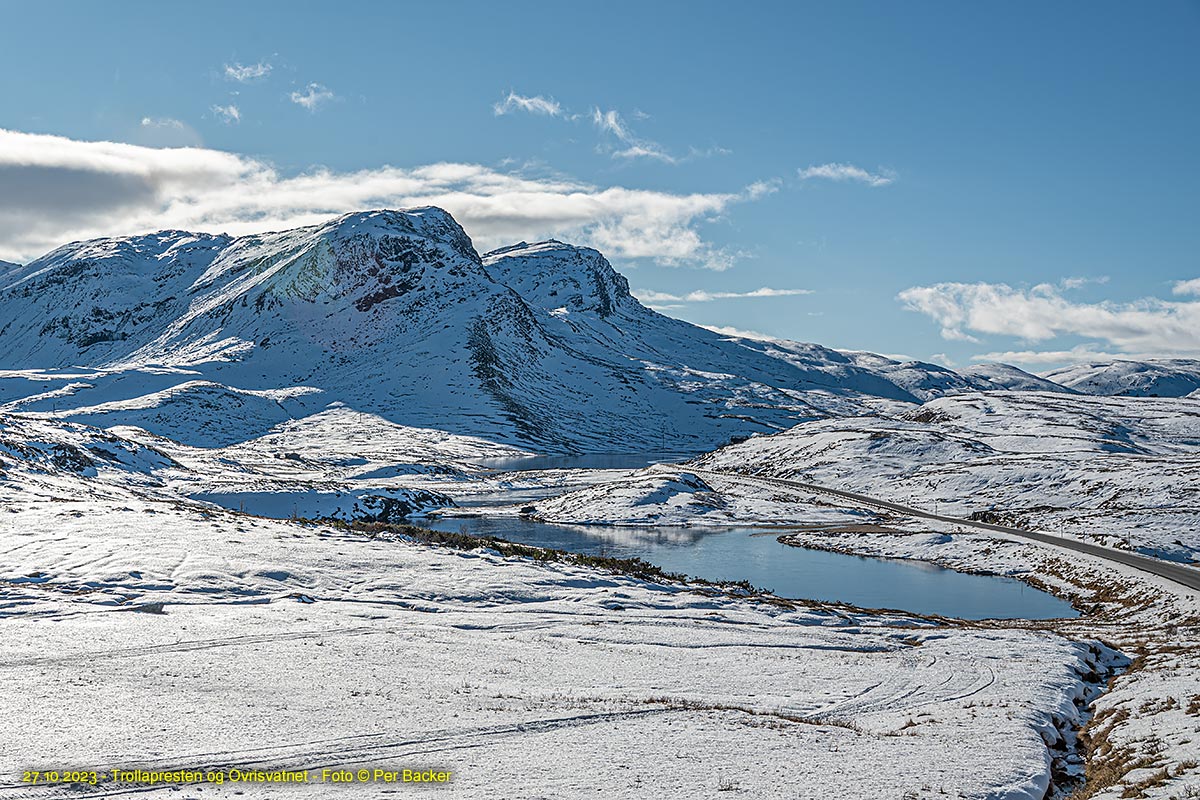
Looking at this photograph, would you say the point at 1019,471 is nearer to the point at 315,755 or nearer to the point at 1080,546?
the point at 1080,546

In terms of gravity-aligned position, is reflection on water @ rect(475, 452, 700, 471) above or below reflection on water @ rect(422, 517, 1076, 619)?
above

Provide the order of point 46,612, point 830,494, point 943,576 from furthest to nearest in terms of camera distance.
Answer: point 830,494 → point 943,576 → point 46,612

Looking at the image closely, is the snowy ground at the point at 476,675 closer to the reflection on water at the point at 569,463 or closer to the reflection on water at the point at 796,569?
the reflection on water at the point at 796,569

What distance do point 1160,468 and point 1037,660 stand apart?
73094 millimetres

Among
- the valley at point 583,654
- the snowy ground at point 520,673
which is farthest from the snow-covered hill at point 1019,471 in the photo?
the snowy ground at point 520,673

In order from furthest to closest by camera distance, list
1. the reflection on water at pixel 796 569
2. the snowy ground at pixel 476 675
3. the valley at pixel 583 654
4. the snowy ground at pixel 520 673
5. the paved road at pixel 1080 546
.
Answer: the paved road at pixel 1080 546
the reflection on water at pixel 796 569
the valley at pixel 583 654
the snowy ground at pixel 520 673
the snowy ground at pixel 476 675

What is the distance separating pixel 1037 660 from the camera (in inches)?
1209

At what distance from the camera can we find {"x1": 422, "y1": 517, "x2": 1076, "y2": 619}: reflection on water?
50812 mm

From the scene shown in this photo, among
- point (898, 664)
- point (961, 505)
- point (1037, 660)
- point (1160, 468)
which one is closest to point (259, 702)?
point (898, 664)

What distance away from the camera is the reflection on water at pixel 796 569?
50.8 metres

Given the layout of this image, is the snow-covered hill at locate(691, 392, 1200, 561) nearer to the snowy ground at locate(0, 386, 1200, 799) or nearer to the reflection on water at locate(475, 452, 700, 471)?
the snowy ground at locate(0, 386, 1200, 799)

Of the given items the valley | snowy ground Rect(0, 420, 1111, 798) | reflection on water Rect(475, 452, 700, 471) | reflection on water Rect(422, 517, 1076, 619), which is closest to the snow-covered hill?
the valley

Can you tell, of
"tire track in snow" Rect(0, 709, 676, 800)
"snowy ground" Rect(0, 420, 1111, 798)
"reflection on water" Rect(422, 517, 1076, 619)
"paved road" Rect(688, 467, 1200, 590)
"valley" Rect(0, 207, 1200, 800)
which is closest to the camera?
"tire track in snow" Rect(0, 709, 676, 800)

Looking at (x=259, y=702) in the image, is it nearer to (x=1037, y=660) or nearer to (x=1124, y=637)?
(x=1037, y=660)
